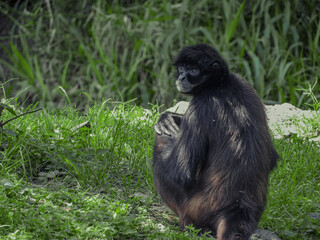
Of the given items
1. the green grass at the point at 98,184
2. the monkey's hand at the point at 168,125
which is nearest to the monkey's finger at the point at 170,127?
the monkey's hand at the point at 168,125

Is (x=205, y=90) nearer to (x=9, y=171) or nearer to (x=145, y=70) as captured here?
(x=9, y=171)

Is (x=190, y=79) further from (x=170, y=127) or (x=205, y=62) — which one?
(x=170, y=127)

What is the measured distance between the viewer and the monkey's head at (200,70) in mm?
3637

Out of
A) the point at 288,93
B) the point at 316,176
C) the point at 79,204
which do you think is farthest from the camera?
the point at 288,93

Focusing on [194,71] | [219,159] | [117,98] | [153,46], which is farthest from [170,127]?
[153,46]

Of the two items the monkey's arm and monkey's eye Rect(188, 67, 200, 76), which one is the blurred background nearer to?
monkey's eye Rect(188, 67, 200, 76)

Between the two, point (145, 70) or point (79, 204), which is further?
point (145, 70)

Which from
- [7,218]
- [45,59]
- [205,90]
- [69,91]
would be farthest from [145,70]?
[7,218]

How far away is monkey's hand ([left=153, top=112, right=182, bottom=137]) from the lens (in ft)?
12.7

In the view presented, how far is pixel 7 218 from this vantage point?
306 centimetres

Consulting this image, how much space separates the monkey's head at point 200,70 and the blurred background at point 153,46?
12.8ft

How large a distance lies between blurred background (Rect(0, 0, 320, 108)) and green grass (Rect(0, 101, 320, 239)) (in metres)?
2.87

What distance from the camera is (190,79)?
3725 mm

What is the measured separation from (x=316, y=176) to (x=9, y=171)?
8.39ft
